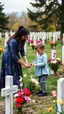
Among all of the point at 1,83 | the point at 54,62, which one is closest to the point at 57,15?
the point at 54,62

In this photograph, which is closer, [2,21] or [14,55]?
[14,55]

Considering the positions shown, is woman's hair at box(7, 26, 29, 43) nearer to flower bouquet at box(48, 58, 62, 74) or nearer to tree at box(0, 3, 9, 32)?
flower bouquet at box(48, 58, 62, 74)

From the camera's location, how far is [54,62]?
28.8 feet

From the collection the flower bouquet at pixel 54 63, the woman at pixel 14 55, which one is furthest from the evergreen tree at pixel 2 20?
the woman at pixel 14 55

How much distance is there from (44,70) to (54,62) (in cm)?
249

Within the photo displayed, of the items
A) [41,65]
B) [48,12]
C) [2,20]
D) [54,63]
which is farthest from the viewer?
[2,20]

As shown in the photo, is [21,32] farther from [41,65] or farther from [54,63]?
[54,63]

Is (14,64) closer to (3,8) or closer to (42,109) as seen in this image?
(42,109)

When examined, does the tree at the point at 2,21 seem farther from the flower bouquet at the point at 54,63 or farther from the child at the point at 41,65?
the child at the point at 41,65

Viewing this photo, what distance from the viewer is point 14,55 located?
6316 mm

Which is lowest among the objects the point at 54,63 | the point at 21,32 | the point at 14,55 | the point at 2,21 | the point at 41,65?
the point at 2,21

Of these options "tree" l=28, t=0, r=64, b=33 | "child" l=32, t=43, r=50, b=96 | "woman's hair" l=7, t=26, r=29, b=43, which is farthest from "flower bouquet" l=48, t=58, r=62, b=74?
"tree" l=28, t=0, r=64, b=33

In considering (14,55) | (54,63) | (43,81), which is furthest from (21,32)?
(54,63)

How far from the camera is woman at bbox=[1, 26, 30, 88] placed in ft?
20.7
